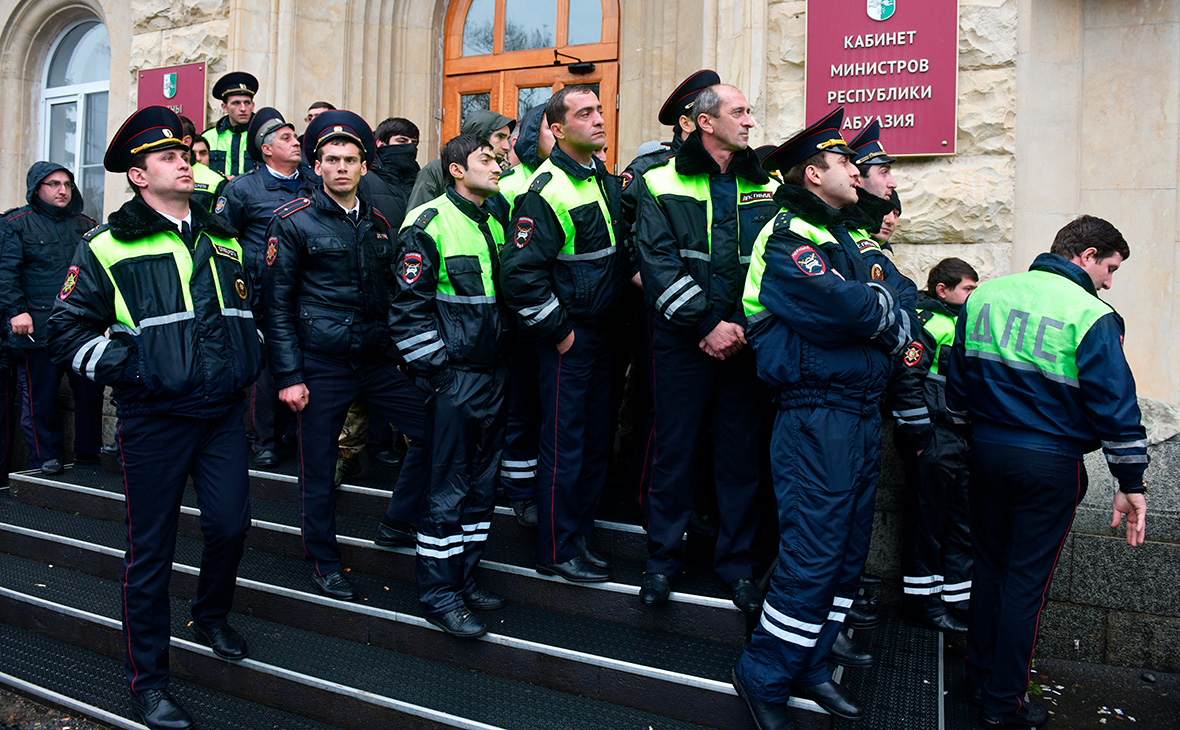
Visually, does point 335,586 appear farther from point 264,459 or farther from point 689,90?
point 689,90

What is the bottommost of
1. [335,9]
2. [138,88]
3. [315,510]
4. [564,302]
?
[315,510]

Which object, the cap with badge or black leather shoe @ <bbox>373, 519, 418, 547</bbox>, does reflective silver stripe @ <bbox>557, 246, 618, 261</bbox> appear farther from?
black leather shoe @ <bbox>373, 519, 418, 547</bbox>

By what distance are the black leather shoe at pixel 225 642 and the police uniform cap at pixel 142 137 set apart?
1952mm

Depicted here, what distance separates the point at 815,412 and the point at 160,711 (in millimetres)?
2739

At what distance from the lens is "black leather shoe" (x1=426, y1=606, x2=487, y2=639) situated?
143 inches

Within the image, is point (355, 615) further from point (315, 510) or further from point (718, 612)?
point (718, 612)

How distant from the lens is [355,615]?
3.94 meters

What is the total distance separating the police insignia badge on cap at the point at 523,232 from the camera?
371 centimetres

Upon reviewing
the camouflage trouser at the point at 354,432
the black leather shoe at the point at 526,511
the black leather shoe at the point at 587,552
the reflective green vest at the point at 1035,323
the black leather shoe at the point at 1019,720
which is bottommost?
the black leather shoe at the point at 1019,720

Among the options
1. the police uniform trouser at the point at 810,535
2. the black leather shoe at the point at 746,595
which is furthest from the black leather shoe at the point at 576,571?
the police uniform trouser at the point at 810,535

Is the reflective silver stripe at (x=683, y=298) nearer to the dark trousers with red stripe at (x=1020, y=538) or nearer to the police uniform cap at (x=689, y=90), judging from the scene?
the police uniform cap at (x=689, y=90)

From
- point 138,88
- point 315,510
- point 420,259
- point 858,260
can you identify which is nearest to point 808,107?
point 858,260

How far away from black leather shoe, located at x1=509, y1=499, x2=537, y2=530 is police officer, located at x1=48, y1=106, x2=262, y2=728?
4.42ft

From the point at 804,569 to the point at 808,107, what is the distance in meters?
3.49
